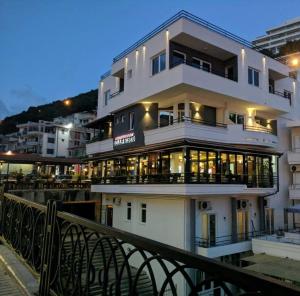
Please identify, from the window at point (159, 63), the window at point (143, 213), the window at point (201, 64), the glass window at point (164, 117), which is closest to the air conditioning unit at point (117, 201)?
the window at point (143, 213)

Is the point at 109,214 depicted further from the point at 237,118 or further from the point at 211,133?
the point at 237,118

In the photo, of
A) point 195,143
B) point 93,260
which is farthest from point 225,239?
point 93,260

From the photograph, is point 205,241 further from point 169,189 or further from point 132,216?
point 132,216

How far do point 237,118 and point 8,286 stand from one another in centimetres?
2089

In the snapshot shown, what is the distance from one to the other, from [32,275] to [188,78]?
15041 millimetres

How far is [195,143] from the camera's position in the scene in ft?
56.6

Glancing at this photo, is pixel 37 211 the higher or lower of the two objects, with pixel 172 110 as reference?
lower

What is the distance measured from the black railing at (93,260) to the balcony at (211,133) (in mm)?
12647

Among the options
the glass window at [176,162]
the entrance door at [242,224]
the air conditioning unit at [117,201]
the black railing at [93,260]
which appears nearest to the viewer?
the black railing at [93,260]

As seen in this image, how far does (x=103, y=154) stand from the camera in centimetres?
2578

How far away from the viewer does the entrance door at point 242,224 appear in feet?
67.5

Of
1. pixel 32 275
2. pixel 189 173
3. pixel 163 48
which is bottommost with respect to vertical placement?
pixel 32 275

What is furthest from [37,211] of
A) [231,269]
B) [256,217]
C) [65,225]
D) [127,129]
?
[256,217]

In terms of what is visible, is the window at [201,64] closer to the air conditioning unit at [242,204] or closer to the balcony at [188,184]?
the balcony at [188,184]
